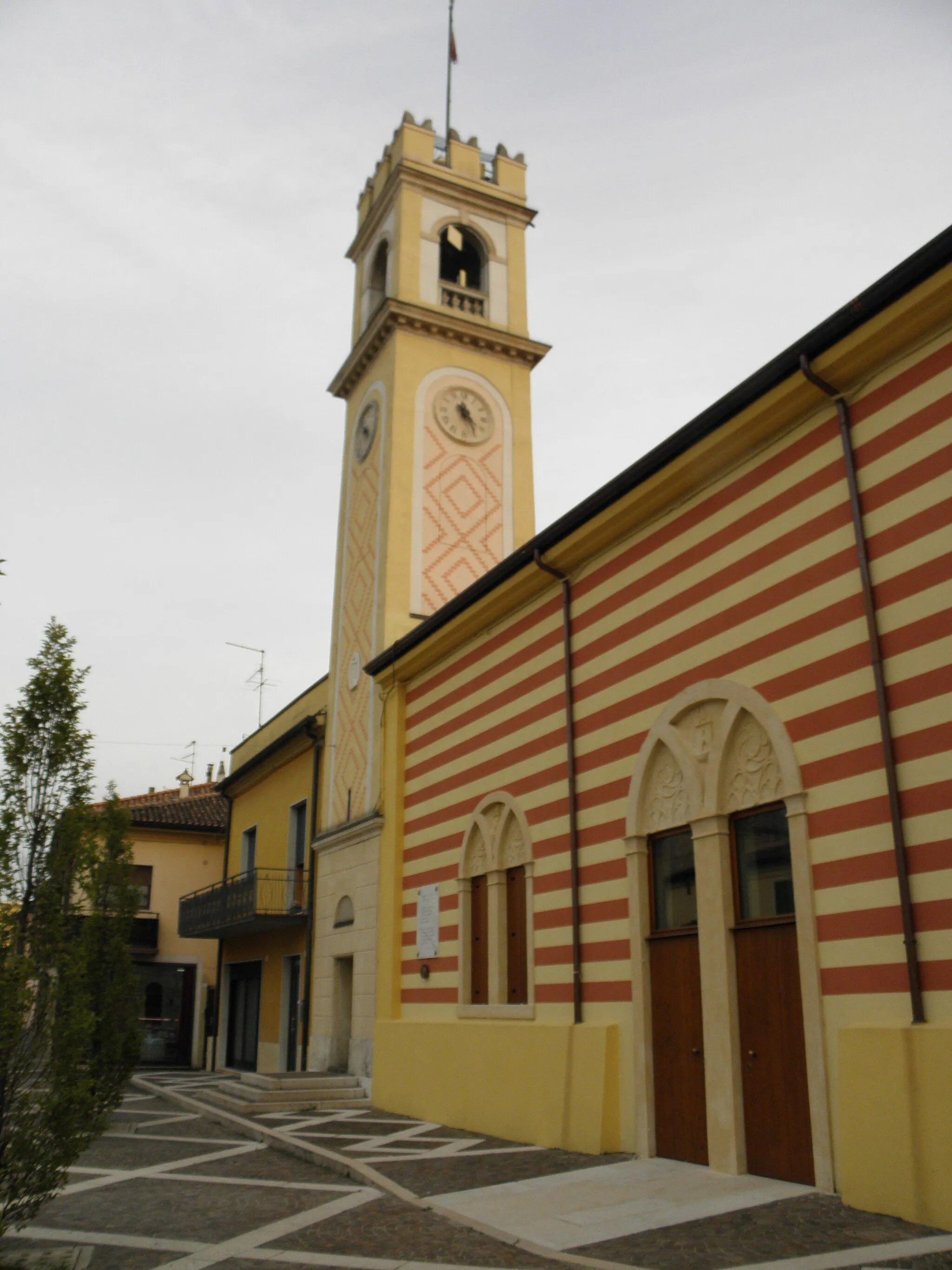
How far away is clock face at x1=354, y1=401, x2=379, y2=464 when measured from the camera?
19844 mm

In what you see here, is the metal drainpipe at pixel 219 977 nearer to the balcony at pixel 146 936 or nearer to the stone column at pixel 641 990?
the balcony at pixel 146 936

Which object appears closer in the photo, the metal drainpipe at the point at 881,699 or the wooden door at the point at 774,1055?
the metal drainpipe at the point at 881,699

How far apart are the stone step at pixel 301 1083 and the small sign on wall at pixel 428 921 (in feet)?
8.67

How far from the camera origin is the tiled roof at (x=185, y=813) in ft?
94.3

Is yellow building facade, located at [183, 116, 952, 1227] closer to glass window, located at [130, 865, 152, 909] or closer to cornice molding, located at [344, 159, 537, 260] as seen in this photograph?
cornice molding, located at [344, 159, 537, 260]

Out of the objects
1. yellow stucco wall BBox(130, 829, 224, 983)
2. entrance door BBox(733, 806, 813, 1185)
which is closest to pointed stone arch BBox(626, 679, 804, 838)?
entrance door BBox(733, 806, 813, 1185)

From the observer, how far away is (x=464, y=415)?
1967 centimetres

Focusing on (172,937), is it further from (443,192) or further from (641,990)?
(641,990)

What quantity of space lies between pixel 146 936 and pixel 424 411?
646 inches

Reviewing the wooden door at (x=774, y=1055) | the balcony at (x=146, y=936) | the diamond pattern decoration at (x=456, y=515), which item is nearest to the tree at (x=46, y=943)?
the wooden door at (x=774, y=1055)

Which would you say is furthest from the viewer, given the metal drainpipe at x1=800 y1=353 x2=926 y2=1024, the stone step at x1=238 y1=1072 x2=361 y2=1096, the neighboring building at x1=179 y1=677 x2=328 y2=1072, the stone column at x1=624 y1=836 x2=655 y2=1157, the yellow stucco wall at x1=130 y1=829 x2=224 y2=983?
the yellow stucco wall at x1=130 y1=829 x2=224 y2=983

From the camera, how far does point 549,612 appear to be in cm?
1227

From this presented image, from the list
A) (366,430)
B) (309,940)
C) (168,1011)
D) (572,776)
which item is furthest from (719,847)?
(168,1011)

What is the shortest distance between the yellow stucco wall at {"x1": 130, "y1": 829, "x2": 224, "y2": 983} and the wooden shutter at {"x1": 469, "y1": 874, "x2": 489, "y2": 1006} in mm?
16565
